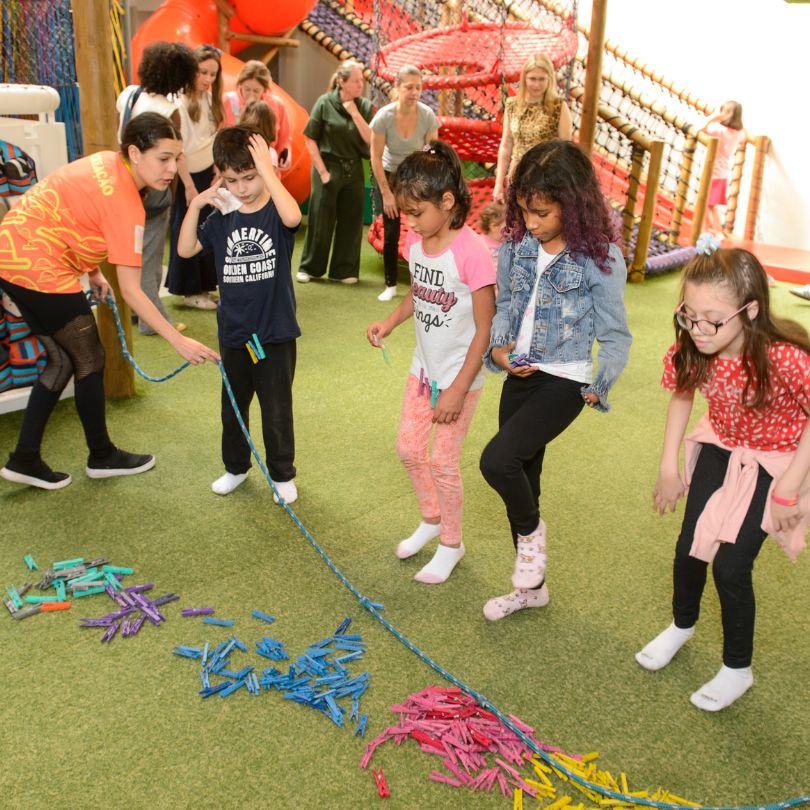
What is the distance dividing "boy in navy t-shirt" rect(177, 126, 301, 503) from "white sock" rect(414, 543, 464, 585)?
741 mm

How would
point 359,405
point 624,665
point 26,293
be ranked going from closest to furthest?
1. point 624,665
2. point 26,293
3. point 359,405

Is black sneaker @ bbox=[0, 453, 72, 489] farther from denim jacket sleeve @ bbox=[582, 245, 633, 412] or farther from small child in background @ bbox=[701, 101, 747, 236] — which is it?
small child in background @ bbox=[701, 101, 747, 236]

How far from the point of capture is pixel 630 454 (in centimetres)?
373

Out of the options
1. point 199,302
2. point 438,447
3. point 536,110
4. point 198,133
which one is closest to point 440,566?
point 438,447

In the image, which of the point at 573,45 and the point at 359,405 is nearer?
the point at 359,405

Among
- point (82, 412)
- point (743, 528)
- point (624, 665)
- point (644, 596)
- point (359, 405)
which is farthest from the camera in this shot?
point (359, 405)

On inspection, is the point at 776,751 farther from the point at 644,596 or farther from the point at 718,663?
the point at 644,596

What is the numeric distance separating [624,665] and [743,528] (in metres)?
0.57

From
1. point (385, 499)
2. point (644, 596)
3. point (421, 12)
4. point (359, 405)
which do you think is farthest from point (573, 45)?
point (644, 596)

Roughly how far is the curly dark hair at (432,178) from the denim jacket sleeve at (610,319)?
0.44 metres

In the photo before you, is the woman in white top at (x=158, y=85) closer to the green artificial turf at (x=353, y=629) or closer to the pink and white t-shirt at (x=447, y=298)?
the green artificial turf at (x=353, y=629)

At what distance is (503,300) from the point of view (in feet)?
7.82

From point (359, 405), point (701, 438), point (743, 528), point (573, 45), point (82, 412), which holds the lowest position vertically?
point (359, 405)

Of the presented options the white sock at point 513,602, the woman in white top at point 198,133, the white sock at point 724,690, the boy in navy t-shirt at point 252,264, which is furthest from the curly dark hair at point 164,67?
the white sock at point 724,690
